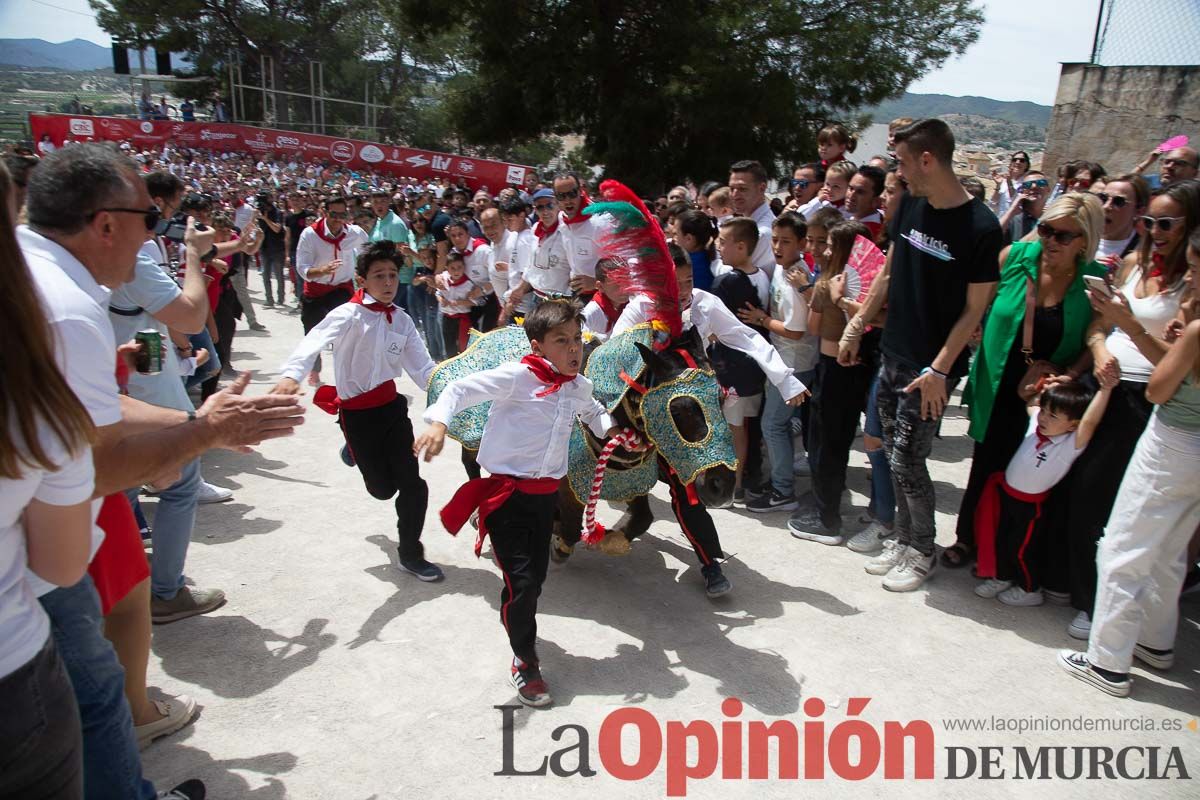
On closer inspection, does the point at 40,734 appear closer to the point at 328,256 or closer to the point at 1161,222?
the point at 1161,222

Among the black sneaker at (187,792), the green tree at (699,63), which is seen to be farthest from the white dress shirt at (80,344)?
the green tree at (699,63)

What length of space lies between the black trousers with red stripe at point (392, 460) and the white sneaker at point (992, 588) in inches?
121

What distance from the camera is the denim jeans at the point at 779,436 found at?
5.23 meters

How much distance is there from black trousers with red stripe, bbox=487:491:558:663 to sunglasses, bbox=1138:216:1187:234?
9.64 ft

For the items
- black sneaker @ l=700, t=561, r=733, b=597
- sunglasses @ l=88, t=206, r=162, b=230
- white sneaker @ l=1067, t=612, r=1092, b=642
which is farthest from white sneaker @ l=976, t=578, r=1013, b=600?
sunglasses @ l=88, t=206, r=162, b=230

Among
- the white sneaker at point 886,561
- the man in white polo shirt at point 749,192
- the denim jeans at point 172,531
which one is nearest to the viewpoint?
the denim jeans at point 172,531

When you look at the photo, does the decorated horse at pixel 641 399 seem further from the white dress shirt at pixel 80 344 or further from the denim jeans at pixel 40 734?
the denim jeans at pixel 40 734

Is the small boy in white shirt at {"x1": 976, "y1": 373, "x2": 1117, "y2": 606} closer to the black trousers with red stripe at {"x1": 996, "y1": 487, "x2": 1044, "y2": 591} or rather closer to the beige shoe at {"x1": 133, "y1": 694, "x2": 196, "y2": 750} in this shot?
the black trousers with red stripe at {"x1": 996, "y1": 487, "x2": 1044, "y2": 591}

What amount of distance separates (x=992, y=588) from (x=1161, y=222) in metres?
1.98

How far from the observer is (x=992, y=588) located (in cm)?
429

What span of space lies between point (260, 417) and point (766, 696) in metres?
2.40

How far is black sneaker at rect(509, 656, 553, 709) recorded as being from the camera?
3361mm

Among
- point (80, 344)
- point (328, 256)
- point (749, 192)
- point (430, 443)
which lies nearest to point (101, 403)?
point (80, 344)

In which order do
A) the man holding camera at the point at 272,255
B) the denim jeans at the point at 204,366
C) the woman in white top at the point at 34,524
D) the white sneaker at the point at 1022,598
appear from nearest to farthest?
1. the woman in white top at the point at 34,524
2. the white sneaker at the point at 1022,598
3. the denim jeans at the point at 204,366
4. the man holding camera at the point at 272,255
